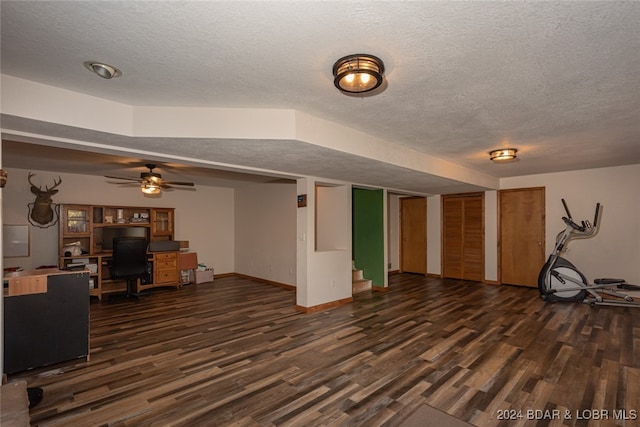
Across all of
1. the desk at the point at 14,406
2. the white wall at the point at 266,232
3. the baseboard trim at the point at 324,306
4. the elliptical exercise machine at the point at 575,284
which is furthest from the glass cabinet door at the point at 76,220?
the elliptical exercise machine at the point at 575,284

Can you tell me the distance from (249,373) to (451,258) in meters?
6.57

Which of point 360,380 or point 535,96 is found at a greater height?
point 535,96

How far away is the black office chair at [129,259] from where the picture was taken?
5.66 meters

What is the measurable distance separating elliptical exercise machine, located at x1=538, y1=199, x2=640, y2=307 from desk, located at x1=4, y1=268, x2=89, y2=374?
7.40m

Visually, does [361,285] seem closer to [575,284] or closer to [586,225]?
[575,284]

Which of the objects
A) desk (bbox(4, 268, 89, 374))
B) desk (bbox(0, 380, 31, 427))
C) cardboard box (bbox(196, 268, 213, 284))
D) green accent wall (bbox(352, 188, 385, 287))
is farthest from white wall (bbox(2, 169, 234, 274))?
desk (bbox(0, 380, 31, 427))

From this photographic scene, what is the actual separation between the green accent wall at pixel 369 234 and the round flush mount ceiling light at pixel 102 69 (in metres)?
5.55

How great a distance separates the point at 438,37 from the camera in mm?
1688

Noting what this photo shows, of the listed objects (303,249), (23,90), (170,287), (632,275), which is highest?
(23,90)

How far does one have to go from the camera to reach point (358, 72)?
1.90 metres

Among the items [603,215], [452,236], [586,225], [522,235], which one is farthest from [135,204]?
[603,215]

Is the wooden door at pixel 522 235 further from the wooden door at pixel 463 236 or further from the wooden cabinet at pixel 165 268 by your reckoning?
the wooden cabinet at pixel 165 268

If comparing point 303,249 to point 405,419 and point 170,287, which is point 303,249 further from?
point 170,287


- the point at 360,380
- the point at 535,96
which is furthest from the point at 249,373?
the point at 535,96
